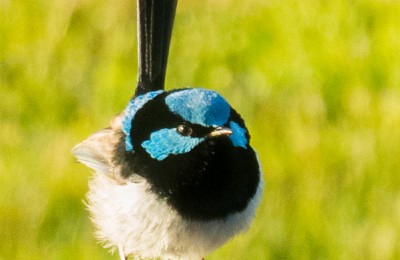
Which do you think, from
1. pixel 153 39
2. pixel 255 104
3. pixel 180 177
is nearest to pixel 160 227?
pixel 180 177

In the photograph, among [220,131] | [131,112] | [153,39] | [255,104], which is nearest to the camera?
[220,131]

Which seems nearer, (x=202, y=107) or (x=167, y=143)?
(x=202, y=107)

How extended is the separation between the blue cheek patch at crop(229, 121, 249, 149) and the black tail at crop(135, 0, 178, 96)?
0.59 m

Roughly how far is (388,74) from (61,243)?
4.94 ft

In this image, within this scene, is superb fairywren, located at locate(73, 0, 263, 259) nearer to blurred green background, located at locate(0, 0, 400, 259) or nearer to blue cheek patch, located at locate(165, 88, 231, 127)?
blue cheek patch, located at locate(165, 88, 231, 127)

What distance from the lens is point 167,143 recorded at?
3322 mm

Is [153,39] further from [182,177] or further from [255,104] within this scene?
[255,104]

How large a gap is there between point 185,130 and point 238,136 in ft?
0.56

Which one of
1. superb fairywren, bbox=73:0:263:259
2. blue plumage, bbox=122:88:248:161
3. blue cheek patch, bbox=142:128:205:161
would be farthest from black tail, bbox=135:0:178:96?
blue cheek patch, bbox=142:128:205:161

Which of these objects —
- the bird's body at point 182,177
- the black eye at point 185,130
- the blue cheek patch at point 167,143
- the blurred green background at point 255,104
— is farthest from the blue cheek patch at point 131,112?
the blurred green background at point 255,104

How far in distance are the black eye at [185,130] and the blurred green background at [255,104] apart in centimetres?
90

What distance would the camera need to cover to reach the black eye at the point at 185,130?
128 inches

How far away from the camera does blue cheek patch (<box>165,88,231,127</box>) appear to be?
3.18 meters

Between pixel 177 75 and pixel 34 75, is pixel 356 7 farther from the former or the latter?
pixel 34 75
